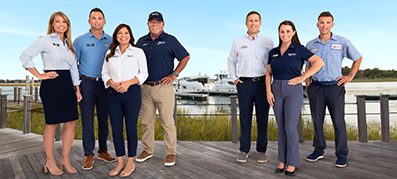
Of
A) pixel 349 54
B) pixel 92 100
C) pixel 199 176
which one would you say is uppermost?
pixel 349 54

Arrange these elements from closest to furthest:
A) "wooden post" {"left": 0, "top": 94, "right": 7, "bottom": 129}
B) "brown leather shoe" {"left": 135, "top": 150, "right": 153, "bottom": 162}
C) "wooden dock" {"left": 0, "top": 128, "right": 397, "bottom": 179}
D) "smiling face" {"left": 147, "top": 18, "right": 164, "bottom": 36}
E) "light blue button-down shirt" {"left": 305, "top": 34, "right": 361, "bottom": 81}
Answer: "wooden dock" {"left": 0, "top": 128, "right": 397, "bottom": 179}
"light blue button-down shirt" {"left": 305, "top": 34, "right": 361, "bottom": 81}
"smiling face" {"left": 147, "top": 18, "right": 164, "bottom": 36}
"brown leather shoe" {"left": 135, "top": 150, "right": 153, "bottom": 162}
"wooden post" {"left": 0, "top": 94, "right": 7, "bottom": 129}

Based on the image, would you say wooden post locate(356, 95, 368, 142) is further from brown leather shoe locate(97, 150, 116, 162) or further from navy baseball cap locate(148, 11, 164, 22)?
brown leather shoe locate(97, 150, 116, 162)

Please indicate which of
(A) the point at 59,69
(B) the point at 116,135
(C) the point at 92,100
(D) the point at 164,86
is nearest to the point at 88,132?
(C) the point at 92,100

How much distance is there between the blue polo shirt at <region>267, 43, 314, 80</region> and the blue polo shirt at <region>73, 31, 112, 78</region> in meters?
1.72

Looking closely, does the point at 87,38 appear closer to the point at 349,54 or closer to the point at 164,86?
the point at 164,86

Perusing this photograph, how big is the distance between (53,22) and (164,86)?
1.17 m

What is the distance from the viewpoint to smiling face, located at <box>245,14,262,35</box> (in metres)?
2.57

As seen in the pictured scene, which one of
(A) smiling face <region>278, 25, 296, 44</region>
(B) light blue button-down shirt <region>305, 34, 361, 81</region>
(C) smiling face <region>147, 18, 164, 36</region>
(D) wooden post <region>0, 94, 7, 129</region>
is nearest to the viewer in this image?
(A) smiling face <region>278, 25, 296, 44</region>

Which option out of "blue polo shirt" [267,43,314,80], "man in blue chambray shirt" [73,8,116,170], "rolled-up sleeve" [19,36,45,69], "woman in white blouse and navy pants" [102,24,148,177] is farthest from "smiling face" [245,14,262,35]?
"rolled-up sleeve" [19,36,45,69]

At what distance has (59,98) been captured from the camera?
2246 millimetres

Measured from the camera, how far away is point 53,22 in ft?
7.35

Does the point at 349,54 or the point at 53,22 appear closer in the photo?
the point at 53,22

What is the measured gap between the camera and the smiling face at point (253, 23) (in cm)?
257

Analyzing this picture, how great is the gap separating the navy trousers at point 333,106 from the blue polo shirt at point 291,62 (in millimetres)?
525
